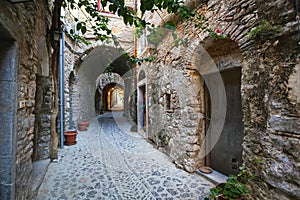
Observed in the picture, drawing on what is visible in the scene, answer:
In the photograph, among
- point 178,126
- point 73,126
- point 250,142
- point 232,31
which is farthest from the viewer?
point 73,126

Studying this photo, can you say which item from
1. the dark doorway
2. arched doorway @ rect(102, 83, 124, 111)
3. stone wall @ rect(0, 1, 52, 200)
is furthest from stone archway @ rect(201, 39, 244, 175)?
arched doorway @ rect(102, 83, 124, 111)

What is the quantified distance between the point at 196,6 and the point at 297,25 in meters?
1.53

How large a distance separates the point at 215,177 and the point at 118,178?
157cm

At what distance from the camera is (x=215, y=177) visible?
2.50 metres

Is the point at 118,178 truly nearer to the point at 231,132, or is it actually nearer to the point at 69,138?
the point at 231,132

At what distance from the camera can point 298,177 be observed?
134cm

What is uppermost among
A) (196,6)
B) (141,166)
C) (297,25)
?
(196,6)

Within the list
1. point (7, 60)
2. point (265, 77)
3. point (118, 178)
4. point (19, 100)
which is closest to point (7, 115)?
point (19, 100)

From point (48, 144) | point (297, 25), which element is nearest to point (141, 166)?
point (48, 144)

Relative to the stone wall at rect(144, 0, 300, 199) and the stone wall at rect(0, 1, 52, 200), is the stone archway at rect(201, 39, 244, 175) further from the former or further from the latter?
the stone wall at rect(0, 1, 52, 200)

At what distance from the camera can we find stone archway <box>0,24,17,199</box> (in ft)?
4.26

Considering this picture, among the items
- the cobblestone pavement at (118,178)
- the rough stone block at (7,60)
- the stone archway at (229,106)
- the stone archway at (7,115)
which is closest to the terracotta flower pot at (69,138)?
the cobblestone pavement at (118,178)

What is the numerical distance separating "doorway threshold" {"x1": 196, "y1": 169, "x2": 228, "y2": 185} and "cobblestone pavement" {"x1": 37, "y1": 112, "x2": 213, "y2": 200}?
2.9 inches

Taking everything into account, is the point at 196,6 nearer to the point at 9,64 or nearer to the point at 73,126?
the point at 9,64
